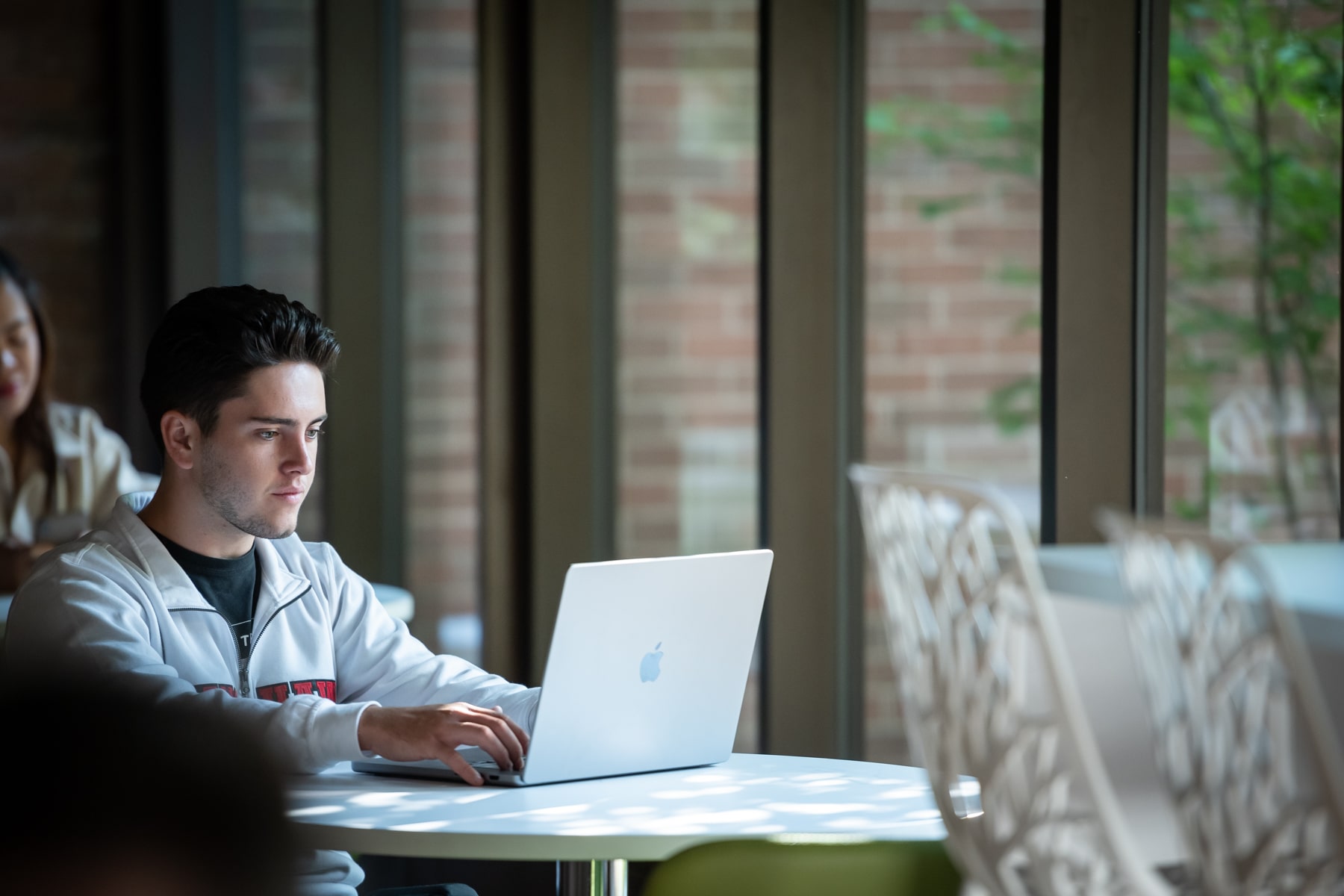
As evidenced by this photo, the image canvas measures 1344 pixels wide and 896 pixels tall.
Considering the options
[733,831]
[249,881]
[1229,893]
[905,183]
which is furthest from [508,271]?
[249,881]

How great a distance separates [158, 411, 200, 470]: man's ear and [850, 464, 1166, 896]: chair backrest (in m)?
0.96

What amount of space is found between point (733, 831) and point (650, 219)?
2.20m

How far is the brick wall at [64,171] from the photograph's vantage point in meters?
5.05

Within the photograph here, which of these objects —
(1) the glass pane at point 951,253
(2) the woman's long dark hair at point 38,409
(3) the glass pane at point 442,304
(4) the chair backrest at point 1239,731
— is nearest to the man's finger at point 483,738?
(4) the chair backrest at point 1239,731

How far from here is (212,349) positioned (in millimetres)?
1938

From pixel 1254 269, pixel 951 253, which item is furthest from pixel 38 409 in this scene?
pixel 1254 269

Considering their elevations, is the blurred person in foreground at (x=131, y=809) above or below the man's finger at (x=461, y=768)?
above

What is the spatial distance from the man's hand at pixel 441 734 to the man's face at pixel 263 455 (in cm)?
35

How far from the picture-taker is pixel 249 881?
1.76 ft

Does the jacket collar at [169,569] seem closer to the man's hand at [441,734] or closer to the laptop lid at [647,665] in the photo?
the man's hand at [441,734]

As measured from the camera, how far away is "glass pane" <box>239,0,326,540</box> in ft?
15.2

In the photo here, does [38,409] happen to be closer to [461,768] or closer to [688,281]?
[688,281]

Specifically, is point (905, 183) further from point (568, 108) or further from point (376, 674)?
point (376, 674)

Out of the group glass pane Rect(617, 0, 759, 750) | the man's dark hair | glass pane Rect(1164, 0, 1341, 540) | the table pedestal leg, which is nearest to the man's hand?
the table pedestal leg
